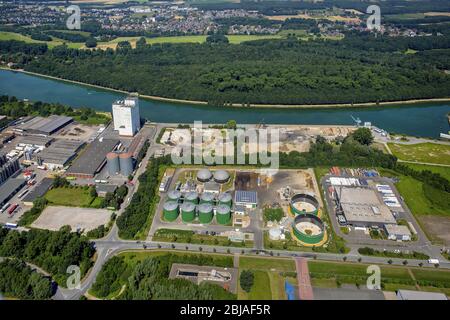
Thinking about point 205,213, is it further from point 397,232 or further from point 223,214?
point 397,232

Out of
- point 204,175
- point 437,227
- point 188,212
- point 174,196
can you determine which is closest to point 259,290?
point 188,212

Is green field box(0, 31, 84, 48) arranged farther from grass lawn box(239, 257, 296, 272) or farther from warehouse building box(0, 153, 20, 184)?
grass lawn box(239, 257, 296, 272)

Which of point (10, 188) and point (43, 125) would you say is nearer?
point (10, 188)

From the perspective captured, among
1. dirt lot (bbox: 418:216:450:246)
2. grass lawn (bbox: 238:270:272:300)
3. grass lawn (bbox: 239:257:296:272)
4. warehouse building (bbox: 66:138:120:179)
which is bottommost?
grass lawn (bbox: 238:270:272:300)

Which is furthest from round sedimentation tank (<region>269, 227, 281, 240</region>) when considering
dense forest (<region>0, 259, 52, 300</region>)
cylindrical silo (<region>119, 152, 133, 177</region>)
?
cylindrical silo (<region>119, 152, 133, 177</region>)

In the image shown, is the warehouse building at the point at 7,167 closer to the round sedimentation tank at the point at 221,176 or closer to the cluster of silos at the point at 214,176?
the cluster of silos at the point at 214,176

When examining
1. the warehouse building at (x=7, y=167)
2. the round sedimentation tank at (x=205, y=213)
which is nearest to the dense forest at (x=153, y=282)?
the round sedimentation tank at (x=205, y=213)

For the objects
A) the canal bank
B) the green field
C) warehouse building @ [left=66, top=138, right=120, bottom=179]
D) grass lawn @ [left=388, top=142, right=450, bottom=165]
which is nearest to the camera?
warehouse building @ [left=66, top=138, right=120, bottom=179]
